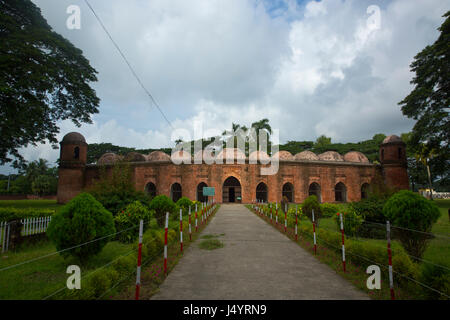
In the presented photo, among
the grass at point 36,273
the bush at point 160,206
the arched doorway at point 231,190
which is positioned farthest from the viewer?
the arched doorway at point 231,190

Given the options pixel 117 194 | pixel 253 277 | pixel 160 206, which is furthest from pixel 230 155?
pixel 253 277

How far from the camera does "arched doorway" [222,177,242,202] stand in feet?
91.9

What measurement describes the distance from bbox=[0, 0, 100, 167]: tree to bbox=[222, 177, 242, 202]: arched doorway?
16.2m

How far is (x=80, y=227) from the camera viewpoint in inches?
203

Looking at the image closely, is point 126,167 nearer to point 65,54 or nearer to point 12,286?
point 12,286

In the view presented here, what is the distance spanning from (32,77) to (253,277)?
53.6ft

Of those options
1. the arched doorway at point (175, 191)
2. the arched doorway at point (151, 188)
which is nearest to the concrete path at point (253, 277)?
the arched doorway at point (175, 191)

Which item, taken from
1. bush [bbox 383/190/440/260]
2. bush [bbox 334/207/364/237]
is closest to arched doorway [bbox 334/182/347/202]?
bush [bbox 334/207/364/237]

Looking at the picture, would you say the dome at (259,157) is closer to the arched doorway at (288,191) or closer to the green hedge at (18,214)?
the arched doorway at (288,191)

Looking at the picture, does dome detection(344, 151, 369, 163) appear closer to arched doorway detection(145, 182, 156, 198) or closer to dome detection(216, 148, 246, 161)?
dome detection(216, 148, 246, 161)

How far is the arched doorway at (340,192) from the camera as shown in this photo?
29.2 meters
